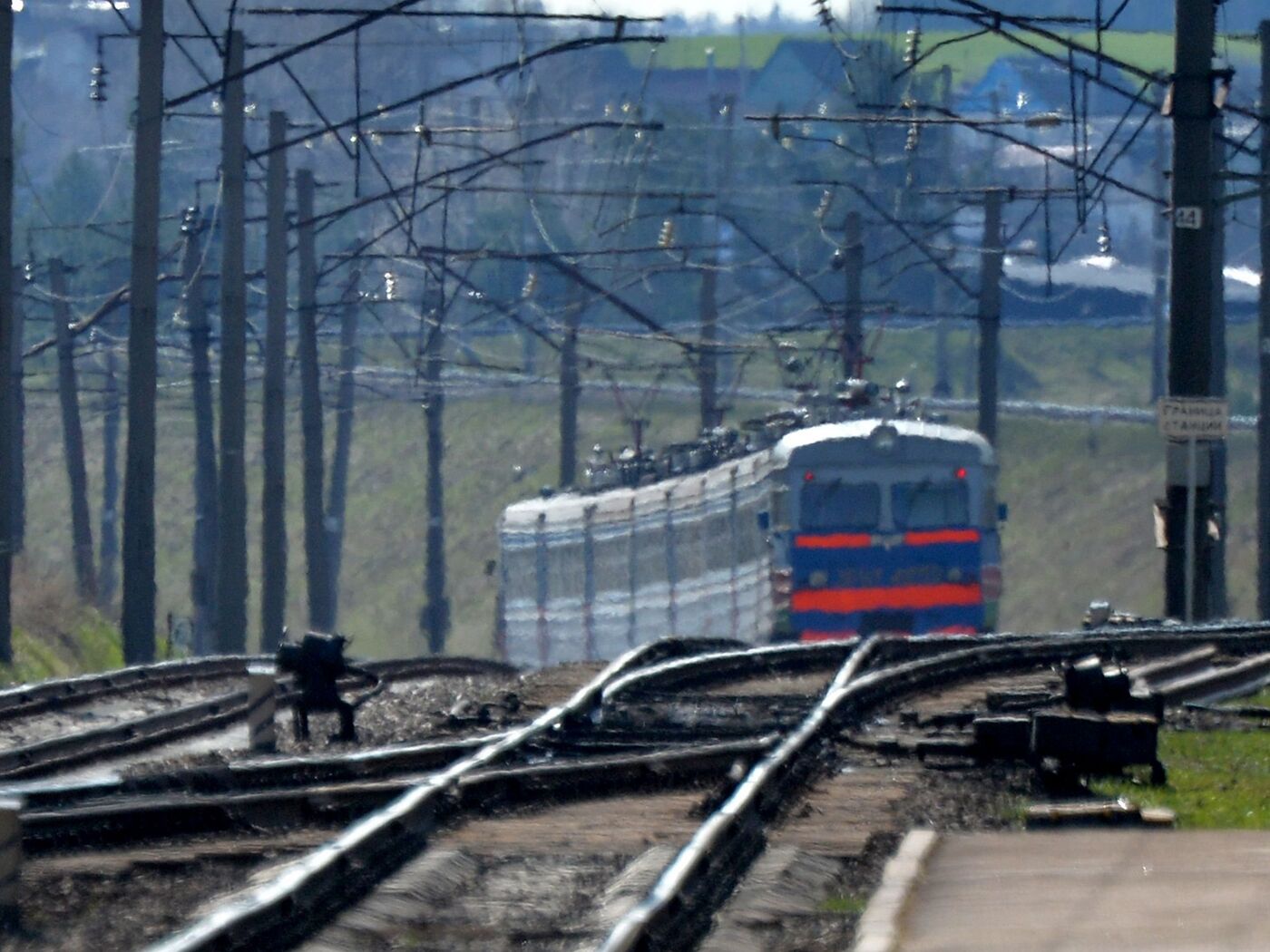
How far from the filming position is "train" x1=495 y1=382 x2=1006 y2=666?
86.3 ft

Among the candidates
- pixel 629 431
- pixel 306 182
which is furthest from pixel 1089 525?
pixel 306 182

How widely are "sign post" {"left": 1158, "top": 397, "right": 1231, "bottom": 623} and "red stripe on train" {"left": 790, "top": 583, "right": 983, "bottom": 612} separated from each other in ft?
27.6

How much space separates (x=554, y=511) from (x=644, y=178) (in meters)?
41.7

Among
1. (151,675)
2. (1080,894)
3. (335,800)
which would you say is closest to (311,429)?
(151,675)

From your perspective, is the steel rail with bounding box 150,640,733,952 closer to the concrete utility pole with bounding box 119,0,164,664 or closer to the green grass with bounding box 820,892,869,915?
the green grass with bounding box 820,892,869,915

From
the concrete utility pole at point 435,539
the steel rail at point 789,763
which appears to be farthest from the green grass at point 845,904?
the concrete utility pole at point 435,539

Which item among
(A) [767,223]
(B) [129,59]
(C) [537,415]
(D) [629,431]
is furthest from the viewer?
(B) [129,59]

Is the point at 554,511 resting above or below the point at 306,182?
below

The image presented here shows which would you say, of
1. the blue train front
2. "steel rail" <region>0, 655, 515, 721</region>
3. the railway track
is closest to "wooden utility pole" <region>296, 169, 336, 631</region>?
the blue train front

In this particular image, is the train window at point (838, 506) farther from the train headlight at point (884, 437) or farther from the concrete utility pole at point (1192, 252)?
the concrete utility pole at point (1192, 252)

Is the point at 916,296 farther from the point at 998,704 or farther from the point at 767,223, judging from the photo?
the point at 998,704

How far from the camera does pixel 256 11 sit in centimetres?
1941

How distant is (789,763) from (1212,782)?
1835 millimetres

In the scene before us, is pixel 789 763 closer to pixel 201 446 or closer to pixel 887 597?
pixel 887 597
